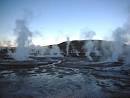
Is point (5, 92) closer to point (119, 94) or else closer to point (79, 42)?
point (119, 94)

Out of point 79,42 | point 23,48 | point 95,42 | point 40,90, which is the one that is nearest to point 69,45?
point 79,42

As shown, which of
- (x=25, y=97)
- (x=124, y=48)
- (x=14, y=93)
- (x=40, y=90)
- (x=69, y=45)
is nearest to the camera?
(x=25, y=97)

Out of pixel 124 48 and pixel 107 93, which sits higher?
pixel 124 48

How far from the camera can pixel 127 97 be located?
5.59 metres

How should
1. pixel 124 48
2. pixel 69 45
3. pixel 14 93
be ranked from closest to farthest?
pixel 14 93 < pixel 124 48 < pixel 69 45

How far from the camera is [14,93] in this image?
5.84m

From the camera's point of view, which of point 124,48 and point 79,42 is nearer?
point 124,48

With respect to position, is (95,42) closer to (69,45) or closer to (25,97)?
(69,45)

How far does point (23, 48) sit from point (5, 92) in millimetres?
19431

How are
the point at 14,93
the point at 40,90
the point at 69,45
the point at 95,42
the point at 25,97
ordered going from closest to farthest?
the point at 25,97 → the point at 14,93 → the point at 40,90 → the point at 95,42 → the point at 69,45

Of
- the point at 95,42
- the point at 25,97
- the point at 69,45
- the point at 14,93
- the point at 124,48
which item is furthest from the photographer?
the point at 69,45

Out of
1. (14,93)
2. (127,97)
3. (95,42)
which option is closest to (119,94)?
(127,97)

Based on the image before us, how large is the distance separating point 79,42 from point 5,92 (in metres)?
51.3

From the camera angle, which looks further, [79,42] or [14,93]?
[79,42]
